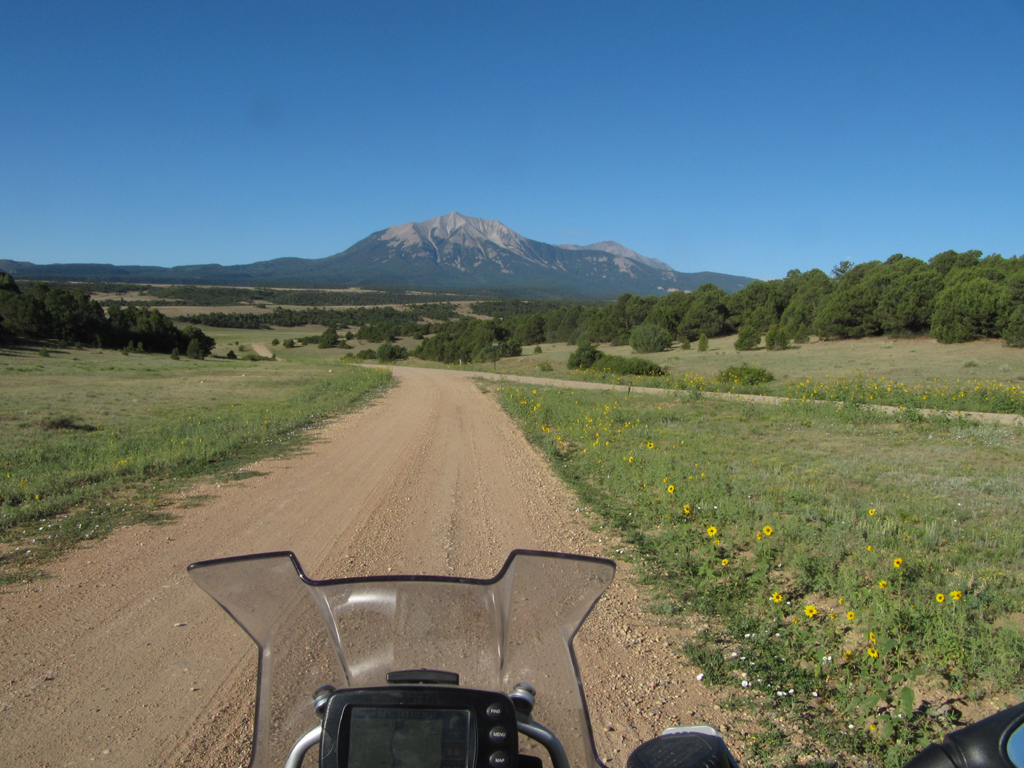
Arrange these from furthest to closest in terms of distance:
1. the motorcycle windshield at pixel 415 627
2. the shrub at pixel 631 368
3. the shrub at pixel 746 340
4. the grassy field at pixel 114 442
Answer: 1. the shrub at pixel 746 340
2. the shrub at pixel 631 368
3. the grassy field at pixel 114 442
4. the motorcycle windshield at pixel 415 627

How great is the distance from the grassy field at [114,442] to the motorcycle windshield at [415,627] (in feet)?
14.5

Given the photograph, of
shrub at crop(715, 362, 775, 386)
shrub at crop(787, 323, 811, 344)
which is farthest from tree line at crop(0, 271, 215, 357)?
shrub at crop(787, 323, 811, 344)

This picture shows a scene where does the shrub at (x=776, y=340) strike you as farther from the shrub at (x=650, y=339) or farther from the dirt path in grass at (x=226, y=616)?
the dirt path in grass at (x=226, y=616)

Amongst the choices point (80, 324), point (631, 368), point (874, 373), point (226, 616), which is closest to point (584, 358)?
point (631, 368)

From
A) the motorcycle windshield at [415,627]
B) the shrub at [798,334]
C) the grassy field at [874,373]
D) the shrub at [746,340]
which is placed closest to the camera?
the motorcycle windshield at [415,627]

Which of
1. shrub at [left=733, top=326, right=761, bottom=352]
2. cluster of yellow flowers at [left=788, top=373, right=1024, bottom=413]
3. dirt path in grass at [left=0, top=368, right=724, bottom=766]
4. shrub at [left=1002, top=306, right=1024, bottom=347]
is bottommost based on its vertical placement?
shrub at [left=733, top=326, right=761, bottom=352]

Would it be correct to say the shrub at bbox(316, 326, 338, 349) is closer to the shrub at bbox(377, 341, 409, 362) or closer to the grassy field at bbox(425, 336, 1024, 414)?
the shrub at bbox(377, 341, 409, 362)

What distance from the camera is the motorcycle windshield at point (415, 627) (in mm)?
1714

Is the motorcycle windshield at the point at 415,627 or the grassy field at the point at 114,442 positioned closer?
the motorcycle windshield at the point at 415,627

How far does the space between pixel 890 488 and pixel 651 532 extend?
3582 millimetres

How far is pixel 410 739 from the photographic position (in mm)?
1432

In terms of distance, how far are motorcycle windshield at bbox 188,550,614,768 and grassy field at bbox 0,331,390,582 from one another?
4426 mm

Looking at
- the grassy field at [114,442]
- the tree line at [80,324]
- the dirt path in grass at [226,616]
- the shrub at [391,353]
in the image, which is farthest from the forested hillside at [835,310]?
the dirt path in grass at [226,616]

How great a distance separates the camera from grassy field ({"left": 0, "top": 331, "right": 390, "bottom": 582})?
6449 millimetres
